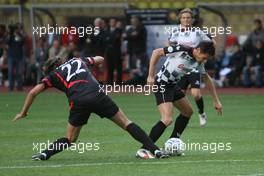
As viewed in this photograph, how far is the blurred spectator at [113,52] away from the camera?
30.6 m

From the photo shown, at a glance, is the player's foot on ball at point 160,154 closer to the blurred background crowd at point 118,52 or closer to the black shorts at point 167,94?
the black shorts at point 167,94

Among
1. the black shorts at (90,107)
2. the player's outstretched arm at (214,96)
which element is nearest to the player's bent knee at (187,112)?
the player's outstretched arm at (214,96)

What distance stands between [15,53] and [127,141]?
13892mm

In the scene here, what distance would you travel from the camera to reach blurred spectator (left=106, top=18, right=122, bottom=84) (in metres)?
30.6

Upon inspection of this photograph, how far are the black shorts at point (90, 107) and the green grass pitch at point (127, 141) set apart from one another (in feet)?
1.96

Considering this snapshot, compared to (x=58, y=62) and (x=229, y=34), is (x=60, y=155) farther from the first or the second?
(x=229, y=34)

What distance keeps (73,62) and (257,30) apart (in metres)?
16.6

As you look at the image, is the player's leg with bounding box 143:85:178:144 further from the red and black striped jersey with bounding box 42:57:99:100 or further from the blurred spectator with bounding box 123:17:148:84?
the blurred spectator with bounding box 123:17:148:84

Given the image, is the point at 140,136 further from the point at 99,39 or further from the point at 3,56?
the point at 3,56

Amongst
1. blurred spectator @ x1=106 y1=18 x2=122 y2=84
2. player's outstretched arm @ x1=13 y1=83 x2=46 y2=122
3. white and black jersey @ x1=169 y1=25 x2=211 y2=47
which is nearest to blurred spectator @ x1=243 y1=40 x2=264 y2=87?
blurred spectator @ x1=106 y1=18 x2=122 y2=84

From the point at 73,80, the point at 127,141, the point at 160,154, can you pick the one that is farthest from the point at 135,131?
the point at 127,141

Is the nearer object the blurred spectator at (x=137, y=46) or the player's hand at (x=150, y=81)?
the player's hand at (x=150, y=81)

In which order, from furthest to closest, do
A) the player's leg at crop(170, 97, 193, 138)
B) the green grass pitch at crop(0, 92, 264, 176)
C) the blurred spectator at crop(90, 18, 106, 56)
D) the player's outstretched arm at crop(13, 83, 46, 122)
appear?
the blurred spectator at crop(90, 18, 106, 56) < the player's leg at crop(170, 97, 193, 138) < the player's outstretched arm at crop(13, 83, 46, 122) < the green grass pitch at crop(0, 92, 264, 176)

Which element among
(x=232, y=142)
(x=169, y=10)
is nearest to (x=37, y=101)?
(x=169, y=10)
